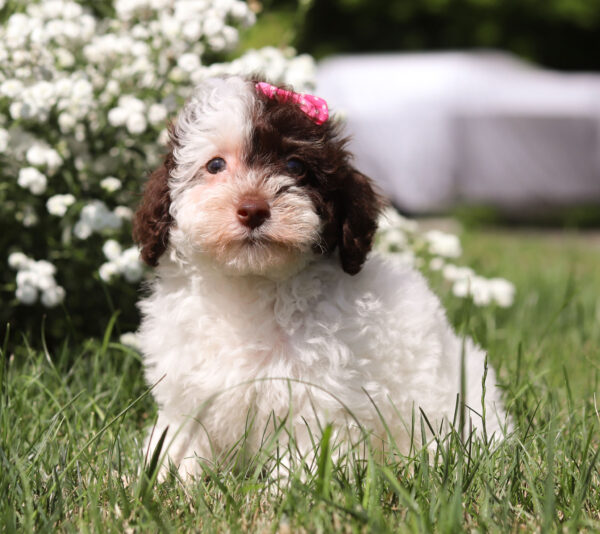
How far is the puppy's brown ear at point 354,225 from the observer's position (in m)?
2.72

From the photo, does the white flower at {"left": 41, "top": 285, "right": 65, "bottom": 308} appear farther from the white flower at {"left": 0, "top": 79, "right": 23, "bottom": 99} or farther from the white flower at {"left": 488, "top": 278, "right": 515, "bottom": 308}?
the white flower at {"left": 488, "top": 278, "right": 515, "bottom": 308}

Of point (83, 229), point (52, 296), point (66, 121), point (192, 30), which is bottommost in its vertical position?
point (52, 296)

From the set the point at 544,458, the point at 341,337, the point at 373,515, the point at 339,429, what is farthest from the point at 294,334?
the point at 544,458

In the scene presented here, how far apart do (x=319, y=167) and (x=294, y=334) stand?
63 centimetres

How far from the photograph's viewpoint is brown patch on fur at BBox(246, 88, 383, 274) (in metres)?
2.62

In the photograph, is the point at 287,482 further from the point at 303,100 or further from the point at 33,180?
the point at 33,180

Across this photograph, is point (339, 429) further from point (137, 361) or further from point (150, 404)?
point (137, 361)

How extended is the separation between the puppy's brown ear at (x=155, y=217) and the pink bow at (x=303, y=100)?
46 cm

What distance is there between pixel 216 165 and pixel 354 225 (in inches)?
22.0

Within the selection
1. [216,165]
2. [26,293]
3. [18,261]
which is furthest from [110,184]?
[216,165]

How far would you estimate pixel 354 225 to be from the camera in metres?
2.74

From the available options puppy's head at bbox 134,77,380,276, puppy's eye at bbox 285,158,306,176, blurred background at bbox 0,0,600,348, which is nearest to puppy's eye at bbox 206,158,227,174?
puppy's head at bbox 134,77,380,276

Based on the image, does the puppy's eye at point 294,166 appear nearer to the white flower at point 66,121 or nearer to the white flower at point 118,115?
the white flower at point 118,115

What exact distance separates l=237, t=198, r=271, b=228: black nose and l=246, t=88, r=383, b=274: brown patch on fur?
0.57 feet
